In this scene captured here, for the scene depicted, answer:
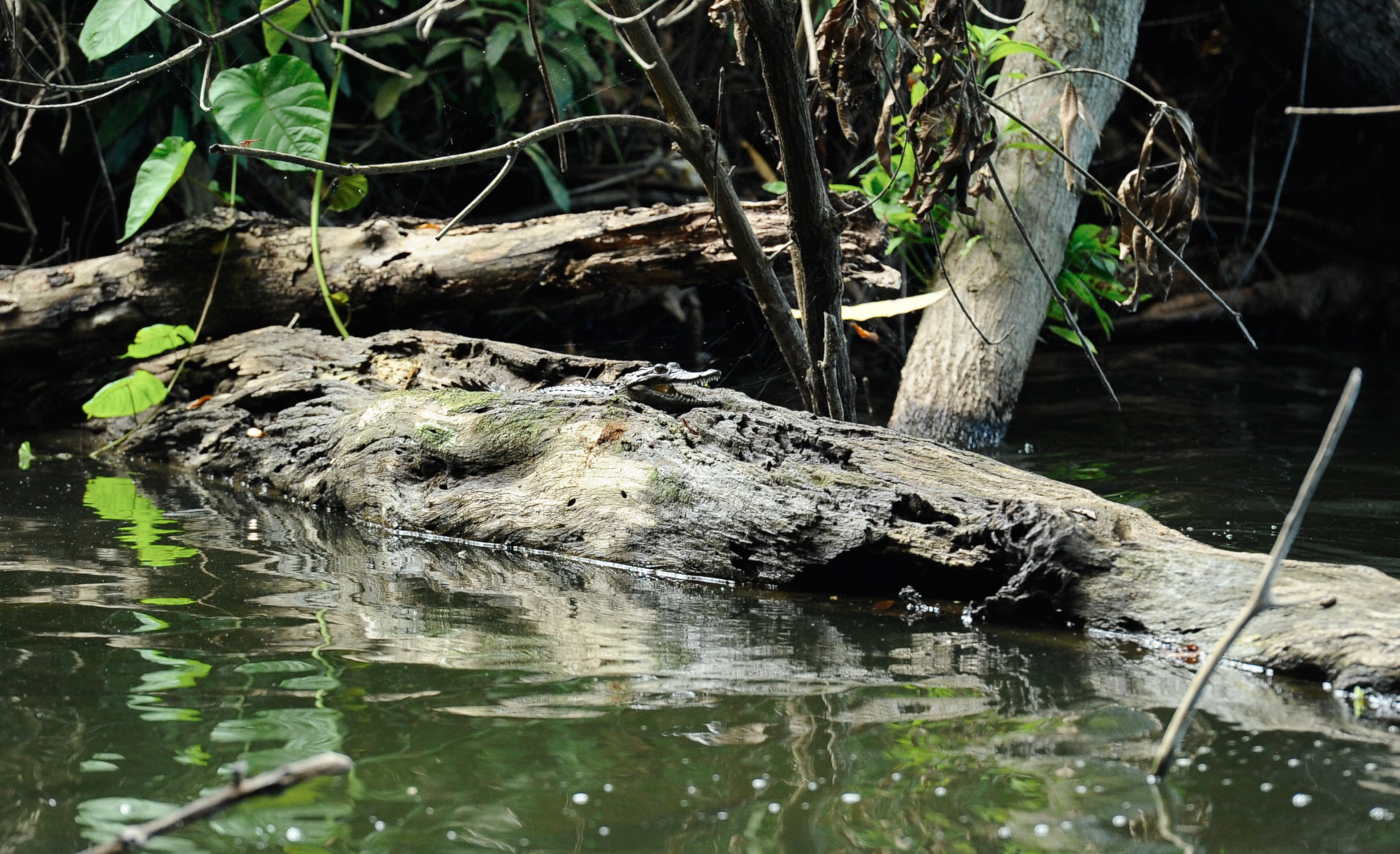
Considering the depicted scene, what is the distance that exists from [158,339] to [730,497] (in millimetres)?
2567

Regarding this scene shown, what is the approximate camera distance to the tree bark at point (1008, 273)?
4332 millimetres

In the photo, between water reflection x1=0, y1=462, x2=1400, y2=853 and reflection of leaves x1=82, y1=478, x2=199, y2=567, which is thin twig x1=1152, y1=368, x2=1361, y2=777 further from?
reflection of leaves x1=82, y1=478, x2=199, y2=567

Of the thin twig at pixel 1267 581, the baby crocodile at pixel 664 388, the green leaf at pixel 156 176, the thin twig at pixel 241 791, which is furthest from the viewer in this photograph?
the green leaf at pixel 156 176

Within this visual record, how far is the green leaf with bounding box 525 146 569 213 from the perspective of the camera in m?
5.75

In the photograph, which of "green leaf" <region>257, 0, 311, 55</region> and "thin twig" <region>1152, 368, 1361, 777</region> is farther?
"green leaf" <region>257, 0, 311, 55</region>

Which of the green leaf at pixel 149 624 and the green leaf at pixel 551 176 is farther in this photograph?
the green leaf at pixel 551 176

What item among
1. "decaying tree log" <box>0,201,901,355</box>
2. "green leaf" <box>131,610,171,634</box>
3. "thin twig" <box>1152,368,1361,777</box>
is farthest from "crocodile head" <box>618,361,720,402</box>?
"thin twig" <box>1152,368,1361,777</box>

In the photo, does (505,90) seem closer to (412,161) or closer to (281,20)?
(281,20)

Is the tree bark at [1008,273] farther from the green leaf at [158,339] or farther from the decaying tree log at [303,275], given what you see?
the green leaf at [158,339]

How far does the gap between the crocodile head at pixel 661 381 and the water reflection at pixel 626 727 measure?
778 mm

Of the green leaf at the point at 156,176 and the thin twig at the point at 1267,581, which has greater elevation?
the green leaf at the point at 156,176

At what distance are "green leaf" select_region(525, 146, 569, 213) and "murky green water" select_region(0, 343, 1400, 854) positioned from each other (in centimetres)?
333

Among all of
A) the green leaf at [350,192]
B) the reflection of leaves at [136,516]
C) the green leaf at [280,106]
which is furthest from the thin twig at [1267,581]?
the green leaf at [350,192]

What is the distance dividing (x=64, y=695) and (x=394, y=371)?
83.9 inches
